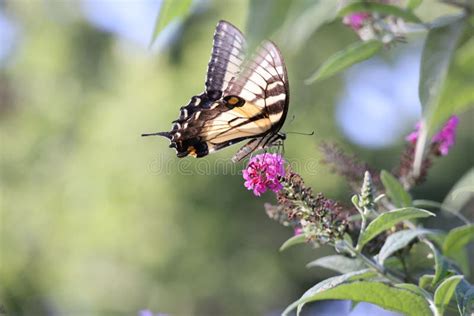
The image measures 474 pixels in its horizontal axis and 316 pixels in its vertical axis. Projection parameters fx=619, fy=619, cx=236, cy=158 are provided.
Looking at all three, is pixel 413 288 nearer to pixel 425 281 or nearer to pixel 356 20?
pixel 425 281

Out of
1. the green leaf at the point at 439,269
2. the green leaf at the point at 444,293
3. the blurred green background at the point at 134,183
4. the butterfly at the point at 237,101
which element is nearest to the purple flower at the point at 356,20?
the butterfly at the point at 237,101

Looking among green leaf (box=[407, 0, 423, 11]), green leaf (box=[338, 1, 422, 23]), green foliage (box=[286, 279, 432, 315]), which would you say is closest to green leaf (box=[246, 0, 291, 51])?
green leaf (box=[338, 1, 422, 23])

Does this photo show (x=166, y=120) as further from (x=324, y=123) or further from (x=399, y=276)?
(x=399, y=276)

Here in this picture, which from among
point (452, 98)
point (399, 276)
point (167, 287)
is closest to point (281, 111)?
point (399, 276)

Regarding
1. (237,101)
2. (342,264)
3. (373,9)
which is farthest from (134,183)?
(373,9)

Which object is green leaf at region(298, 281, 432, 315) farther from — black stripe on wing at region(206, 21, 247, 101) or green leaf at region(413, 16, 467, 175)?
black stripe on wing at region(206, 21, 247, 101)

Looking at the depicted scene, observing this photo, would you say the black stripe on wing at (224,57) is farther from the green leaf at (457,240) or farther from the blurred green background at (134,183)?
the blurred green background at (134,183)

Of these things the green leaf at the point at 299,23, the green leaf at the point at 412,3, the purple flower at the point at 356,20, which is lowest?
the green leaf at the point at 299,23
